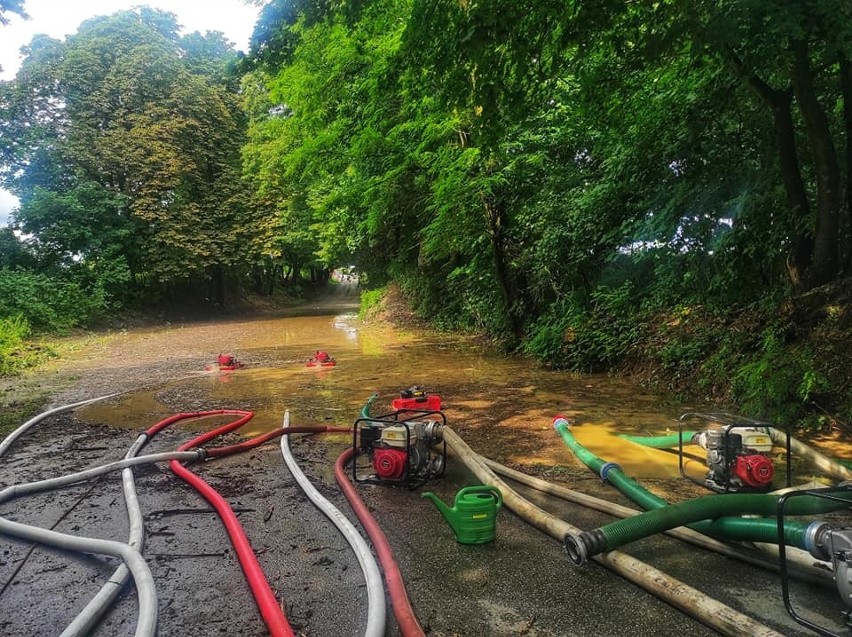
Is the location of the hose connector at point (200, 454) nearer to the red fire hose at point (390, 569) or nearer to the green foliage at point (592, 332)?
the red fire hose at point (390, 569)

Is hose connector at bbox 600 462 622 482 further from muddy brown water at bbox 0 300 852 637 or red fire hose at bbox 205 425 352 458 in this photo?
red fire hose at bbox 205 425 352 458

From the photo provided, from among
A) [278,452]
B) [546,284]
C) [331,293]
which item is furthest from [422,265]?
[331,293]

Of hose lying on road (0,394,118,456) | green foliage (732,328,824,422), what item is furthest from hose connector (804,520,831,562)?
hose lying on road (0,394,118,456)

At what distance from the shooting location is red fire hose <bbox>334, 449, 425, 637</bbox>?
2211mm

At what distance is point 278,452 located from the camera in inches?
204

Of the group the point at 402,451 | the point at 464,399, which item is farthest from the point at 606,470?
the point at 464,399

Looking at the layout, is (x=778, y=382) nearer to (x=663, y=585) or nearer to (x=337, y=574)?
(x=663, y=585)

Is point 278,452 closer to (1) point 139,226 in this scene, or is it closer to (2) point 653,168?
(2) point 653,168

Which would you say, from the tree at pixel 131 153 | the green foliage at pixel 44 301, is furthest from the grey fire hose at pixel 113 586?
the tree at pixel 131 153

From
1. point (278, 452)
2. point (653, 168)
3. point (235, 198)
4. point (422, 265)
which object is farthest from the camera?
point (235, 198)

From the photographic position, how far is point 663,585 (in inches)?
94.8

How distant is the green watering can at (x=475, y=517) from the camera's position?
304cm

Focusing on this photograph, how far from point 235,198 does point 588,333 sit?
2223 centimetres

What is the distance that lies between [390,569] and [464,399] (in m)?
4.86
